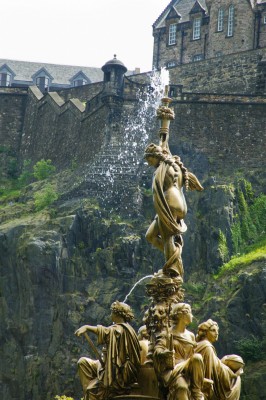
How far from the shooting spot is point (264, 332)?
40438 millimetres

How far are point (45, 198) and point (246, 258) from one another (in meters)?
9.40

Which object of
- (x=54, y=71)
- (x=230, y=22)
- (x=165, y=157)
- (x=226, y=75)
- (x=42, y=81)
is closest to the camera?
(x=165, y=157)

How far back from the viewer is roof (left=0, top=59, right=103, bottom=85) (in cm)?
8368

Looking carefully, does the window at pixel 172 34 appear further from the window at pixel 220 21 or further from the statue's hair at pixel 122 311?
the statue's hair at pixel 122 311

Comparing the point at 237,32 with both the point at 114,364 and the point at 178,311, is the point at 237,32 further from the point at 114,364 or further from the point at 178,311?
the point at 114,364

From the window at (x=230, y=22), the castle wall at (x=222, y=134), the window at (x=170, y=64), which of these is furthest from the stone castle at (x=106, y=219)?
the window at (x=170, y=64)

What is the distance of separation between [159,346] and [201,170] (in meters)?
36.8

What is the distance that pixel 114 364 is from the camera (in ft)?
39.7

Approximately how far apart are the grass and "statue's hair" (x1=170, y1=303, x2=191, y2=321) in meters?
30.8

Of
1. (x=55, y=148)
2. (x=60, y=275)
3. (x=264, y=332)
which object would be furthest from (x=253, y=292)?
(x=55, y=148)

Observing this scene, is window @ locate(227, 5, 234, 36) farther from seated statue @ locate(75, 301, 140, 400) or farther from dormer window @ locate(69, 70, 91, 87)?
seated statue @ locate(75, 301, 140, 400)

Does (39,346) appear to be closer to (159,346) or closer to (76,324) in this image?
(76,324)

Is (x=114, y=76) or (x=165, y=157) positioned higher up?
(x=114, y=76)

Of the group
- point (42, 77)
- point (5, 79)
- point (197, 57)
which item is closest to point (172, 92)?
point (197, 57)
